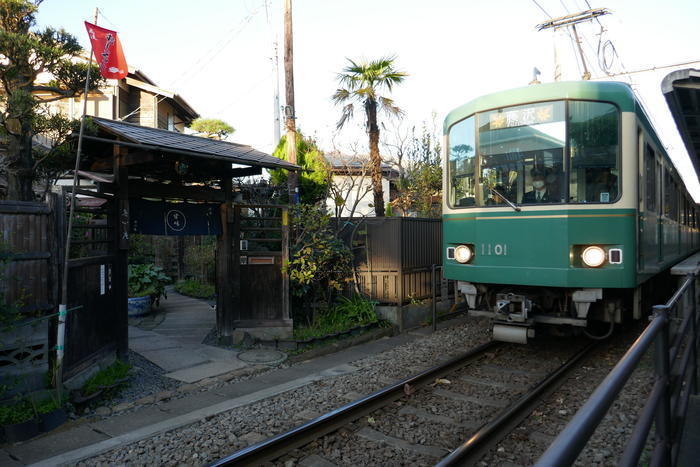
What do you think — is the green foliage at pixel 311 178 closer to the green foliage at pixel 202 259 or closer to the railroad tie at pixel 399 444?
the green foliage at pixel 202 259

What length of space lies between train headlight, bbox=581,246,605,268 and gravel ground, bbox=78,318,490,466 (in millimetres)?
Result: 2533

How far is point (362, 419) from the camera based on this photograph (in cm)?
495

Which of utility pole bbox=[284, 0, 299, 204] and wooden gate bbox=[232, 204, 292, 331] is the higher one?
utility pole bbox=[284, 0, 299, 204]

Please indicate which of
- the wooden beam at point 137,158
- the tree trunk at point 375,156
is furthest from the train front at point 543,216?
the tree trunk at point 375,156

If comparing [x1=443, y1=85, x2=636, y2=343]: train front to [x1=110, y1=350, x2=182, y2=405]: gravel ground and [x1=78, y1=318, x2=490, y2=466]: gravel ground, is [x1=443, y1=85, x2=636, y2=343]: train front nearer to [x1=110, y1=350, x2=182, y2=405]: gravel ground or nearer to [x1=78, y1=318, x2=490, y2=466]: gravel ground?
[x1=78, y1=318, x2=490, y2=466]: gravel ground

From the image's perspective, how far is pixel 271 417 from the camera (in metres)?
5.09

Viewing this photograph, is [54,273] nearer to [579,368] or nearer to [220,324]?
[220,324]

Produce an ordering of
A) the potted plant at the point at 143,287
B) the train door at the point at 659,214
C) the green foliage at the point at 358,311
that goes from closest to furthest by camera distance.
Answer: the train door at the point at 659,214
the green foliage at the point at 358,311
the potted plant at the point at 143,287

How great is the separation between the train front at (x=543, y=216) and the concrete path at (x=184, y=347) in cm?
373

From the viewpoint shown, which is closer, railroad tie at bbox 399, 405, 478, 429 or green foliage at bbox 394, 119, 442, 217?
railroad tie at bbox 399, 405, 478, 429

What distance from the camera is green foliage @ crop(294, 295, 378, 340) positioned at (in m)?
8.85

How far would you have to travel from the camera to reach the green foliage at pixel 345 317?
885 cm

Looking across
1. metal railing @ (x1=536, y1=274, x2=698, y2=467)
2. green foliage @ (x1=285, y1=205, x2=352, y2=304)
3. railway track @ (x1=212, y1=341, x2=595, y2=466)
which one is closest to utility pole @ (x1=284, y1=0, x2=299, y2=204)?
green foliage @ (x1=285, y1=205, x2=352, y2=304)

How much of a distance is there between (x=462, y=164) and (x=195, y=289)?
1009cm
